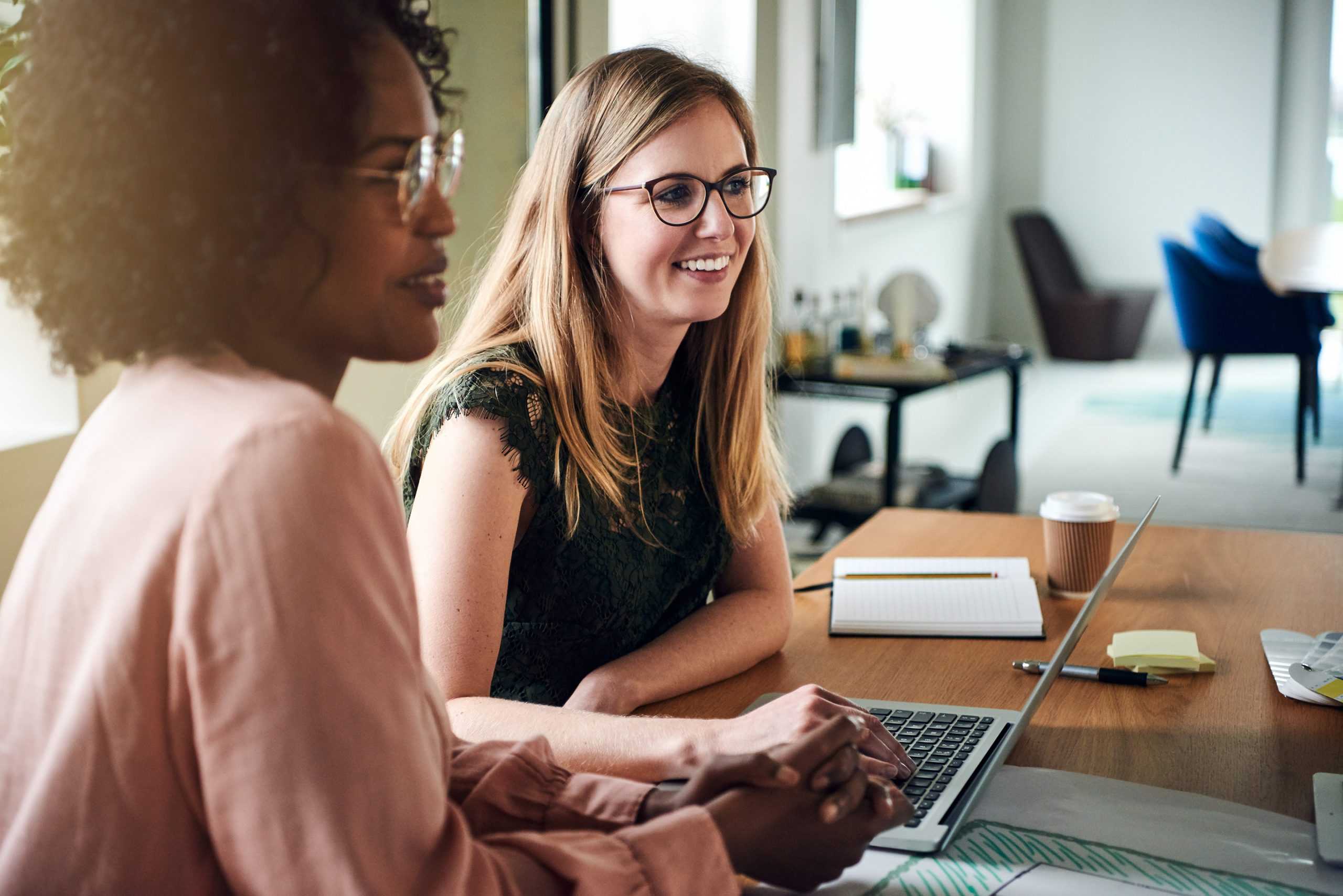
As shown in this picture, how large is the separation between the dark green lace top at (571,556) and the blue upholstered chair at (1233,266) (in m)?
4.00

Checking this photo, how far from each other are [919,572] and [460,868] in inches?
41.5

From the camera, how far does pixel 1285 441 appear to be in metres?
5.34

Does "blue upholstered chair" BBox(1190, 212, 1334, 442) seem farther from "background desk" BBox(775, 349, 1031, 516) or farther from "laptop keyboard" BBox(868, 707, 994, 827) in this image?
"laptop keyboard" BBox(868, 707, 994, 827)

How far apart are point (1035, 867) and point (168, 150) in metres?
0.70

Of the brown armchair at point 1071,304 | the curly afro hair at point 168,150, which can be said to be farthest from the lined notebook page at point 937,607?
the brown armchair at point 1071,304

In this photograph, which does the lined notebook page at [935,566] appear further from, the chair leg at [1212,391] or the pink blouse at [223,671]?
the chair leg at [1212,391]

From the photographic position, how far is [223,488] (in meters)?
0.56

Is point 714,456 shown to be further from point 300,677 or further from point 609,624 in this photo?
point 300,677

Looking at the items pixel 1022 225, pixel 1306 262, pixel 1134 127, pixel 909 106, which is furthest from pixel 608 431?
pixel 1134 127

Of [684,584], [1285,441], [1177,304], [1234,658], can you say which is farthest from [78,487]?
[1285,441]

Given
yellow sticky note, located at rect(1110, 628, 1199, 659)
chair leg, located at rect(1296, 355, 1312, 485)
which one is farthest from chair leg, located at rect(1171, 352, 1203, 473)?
yellow sticky note, located at rect(1110, 628, 1199, 659)

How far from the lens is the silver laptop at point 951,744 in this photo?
91 centimetres

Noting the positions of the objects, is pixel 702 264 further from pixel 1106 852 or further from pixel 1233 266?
pixel 1233 266

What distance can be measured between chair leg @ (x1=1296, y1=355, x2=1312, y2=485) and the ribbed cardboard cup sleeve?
3.60 meters
